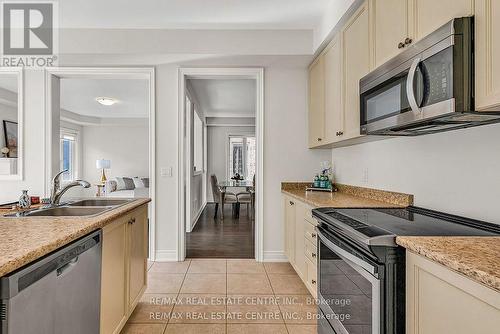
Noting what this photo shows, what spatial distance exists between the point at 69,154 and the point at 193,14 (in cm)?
750

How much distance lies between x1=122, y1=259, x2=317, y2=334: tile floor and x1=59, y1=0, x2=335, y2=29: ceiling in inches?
102

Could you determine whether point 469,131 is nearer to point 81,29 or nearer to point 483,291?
point 483,291

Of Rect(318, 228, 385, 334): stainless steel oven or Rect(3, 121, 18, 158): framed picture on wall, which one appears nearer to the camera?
Rect(318, 228, 385, 334): stainless steel oven

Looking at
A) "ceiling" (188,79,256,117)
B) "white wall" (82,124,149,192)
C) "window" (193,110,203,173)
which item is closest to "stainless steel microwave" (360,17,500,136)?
"ceiling" (188,79,256,117)

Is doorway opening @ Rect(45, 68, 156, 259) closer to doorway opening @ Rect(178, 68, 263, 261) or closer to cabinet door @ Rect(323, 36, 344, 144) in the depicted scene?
doorway opening @ Rect(178, 68, 263, 261)

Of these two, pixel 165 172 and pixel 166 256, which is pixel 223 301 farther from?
pixel 165 172

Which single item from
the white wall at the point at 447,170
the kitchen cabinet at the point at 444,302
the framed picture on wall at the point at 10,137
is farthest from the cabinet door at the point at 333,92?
the framed picture on wall at the point at 10,137

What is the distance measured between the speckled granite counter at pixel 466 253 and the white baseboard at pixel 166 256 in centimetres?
288

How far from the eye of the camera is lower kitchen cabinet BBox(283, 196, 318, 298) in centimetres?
232

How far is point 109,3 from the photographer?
2670mm

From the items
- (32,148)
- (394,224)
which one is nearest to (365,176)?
(394,224)

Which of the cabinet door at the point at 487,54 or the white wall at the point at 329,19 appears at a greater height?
the white wall at the point at 329,19

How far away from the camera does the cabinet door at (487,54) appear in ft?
3.42

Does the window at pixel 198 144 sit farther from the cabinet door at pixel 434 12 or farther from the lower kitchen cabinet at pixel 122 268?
the cabinet door at pixel 434 12
